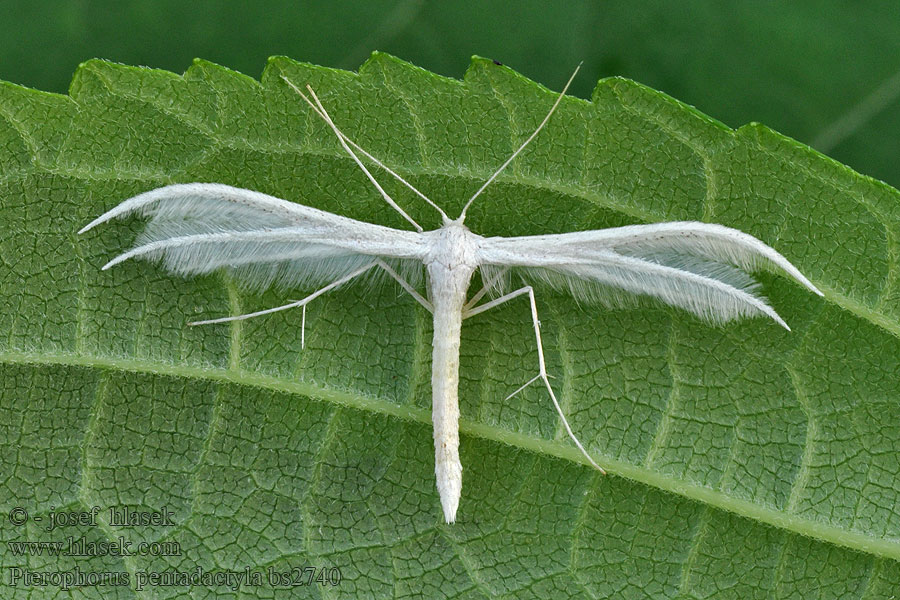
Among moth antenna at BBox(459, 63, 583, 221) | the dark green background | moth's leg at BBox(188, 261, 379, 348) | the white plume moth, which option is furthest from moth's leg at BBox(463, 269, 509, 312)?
the dark green background

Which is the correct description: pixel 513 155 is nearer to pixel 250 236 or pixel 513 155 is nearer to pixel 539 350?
pixel 539 350

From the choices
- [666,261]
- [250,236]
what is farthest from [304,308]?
[666,261]

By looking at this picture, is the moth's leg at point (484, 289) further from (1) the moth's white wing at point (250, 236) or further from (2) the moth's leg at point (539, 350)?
(1) the moth's white wing at point (250, 236)

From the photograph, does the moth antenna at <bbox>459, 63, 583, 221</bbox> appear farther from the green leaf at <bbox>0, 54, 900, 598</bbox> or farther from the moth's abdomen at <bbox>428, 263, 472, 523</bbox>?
the moth's abdomen at <bbox>428, 263, 472, 523</bbox>

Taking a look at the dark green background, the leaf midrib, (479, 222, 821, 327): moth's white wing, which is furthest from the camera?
the dark green background

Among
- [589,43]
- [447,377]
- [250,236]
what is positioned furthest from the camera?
[589,43]

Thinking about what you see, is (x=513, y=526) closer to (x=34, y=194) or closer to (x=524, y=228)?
(x=524, y=228)

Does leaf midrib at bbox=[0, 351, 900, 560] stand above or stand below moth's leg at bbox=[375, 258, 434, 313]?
below
